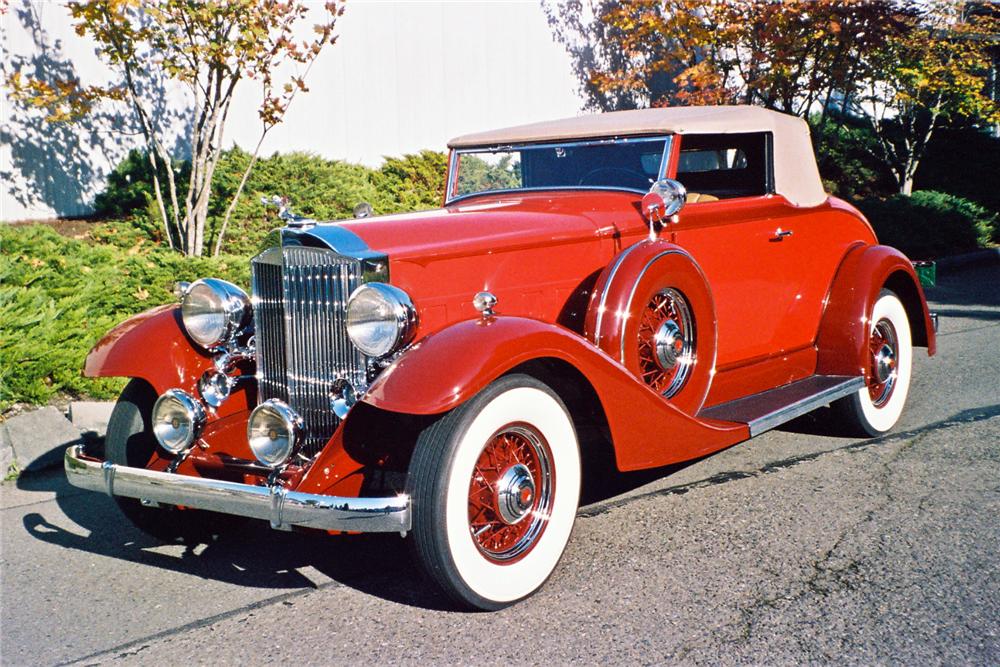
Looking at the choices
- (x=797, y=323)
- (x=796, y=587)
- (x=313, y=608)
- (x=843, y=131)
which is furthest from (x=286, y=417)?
(x=843, y=131)

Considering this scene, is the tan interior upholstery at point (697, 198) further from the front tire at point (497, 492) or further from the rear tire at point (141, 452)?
the rear tire at point (141, 452)

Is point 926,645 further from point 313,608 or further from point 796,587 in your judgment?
point 313,608

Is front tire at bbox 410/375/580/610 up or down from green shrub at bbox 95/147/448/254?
down

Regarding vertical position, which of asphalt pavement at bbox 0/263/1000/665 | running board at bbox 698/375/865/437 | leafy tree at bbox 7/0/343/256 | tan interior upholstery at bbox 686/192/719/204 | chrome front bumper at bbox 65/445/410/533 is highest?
leafy tree at bbox 7/0/343/256

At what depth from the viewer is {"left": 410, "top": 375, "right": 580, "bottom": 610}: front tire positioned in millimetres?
3123

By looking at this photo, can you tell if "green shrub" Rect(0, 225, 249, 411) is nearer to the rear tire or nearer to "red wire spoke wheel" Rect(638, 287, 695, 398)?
the rear tire

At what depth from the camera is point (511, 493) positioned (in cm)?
338

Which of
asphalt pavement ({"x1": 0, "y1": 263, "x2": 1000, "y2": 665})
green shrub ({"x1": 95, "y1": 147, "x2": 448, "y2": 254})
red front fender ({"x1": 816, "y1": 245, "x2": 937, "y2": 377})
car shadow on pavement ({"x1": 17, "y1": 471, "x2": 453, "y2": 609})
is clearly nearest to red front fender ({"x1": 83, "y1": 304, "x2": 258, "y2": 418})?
car shadow on pavement ({"x1": 17, "y1": 471, "x2": 453, "y2": 609})

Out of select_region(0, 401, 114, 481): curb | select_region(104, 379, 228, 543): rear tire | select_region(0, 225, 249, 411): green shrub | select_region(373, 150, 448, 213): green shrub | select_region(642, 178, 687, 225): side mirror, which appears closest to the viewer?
select_region(104, 379, 228, 543): rear tire

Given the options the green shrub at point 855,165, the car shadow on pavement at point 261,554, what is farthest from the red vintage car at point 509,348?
the green shrub at point 855,165

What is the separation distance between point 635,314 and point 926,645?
5.29 feet

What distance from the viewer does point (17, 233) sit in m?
7.00

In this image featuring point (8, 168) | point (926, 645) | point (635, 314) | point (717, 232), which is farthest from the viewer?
point (8, 168)

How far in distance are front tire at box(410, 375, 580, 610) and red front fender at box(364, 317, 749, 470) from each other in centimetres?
12
